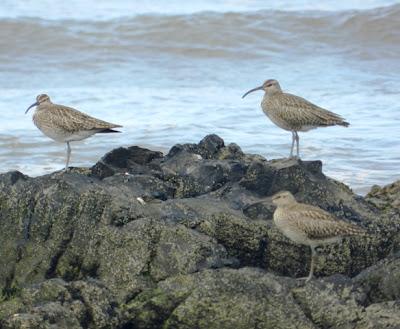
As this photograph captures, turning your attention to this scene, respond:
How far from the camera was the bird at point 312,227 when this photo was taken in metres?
9.81

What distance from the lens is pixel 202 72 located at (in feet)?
77.5

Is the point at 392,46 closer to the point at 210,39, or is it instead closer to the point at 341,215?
the point at 210,39

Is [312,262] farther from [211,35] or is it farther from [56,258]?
[211,35]

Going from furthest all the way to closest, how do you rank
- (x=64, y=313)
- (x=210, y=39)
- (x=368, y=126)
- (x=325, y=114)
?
(x=210, y=39)
(x=368, y=126)
(x=325, y=114)
(x=64, y=313)

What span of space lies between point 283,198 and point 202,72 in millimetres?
13659

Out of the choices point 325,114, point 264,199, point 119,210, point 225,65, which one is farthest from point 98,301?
point 225,65

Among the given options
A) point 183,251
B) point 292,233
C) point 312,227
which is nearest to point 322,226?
point 312,227

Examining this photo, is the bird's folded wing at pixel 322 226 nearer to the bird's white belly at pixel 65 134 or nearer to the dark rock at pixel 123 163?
the dark rock at pixel 123 163

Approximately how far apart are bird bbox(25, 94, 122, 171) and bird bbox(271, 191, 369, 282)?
118 inches

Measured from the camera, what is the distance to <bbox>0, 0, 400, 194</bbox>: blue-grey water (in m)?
17.4

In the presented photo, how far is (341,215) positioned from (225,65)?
13.9m

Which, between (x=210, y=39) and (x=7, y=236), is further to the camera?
(x=210, y=39)

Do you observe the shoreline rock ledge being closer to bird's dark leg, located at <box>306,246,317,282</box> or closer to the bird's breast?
bird's dark leg, located at <box>306,246,317,282</box>

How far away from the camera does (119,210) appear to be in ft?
33.0
